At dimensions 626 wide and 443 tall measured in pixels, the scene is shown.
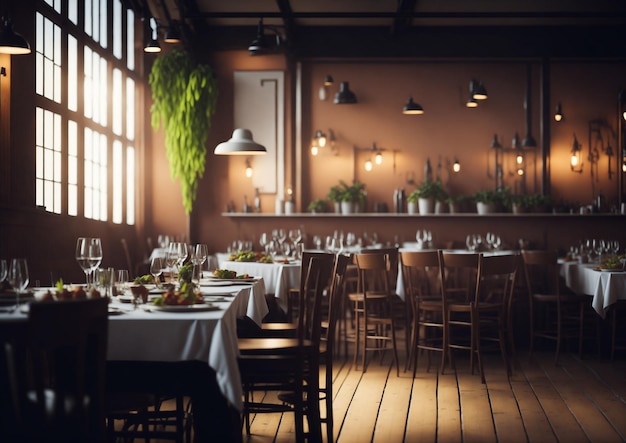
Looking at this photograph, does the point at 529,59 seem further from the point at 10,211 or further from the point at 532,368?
the point at 10,211

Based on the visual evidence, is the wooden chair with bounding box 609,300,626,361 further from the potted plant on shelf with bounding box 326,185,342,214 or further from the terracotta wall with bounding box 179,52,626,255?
the potted plant on shelf with bounding box 326,185,342,214

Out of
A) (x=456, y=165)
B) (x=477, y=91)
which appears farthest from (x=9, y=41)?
(x=456, y=165)

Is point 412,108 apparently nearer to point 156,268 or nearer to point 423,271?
point 423,271

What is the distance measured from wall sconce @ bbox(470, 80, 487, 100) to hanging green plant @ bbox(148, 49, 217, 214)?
3678 mm

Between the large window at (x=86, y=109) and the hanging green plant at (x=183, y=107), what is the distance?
46cm

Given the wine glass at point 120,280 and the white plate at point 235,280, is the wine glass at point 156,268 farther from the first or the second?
the white plate at point 235,280

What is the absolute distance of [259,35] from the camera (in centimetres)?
974

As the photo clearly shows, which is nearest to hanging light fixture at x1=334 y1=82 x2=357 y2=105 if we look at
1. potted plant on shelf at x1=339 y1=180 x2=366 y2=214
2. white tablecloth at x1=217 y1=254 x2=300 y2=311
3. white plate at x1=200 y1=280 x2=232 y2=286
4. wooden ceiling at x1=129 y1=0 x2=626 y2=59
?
wooden ceiling at x1=129 y1=0 x2=626 y2=59

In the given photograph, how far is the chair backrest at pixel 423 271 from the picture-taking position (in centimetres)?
675

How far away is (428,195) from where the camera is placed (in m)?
11.4

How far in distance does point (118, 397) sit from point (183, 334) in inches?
19.1

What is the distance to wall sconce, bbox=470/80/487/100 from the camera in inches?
438

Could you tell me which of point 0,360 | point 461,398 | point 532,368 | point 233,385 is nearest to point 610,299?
point 532,368

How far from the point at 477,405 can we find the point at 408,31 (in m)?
7.41
